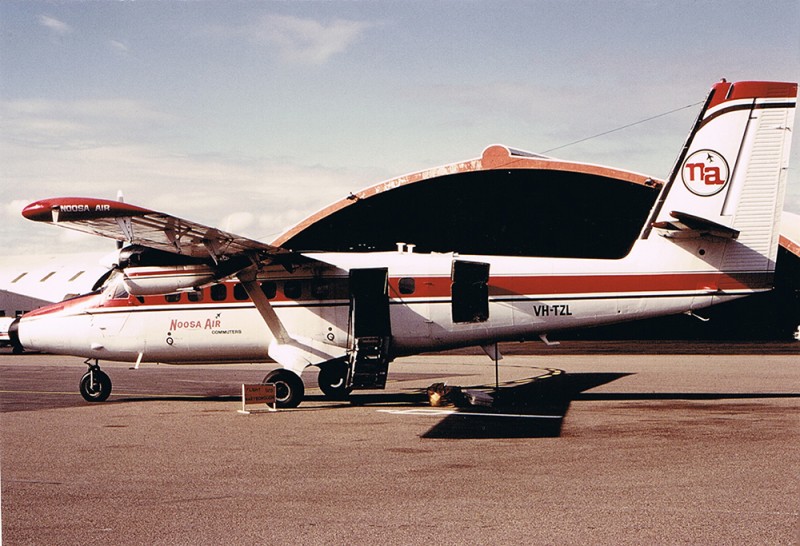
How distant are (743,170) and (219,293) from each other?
12.8m

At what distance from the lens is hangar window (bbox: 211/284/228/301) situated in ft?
68.8

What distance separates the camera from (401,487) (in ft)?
33.4

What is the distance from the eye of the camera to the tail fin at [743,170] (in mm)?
18828

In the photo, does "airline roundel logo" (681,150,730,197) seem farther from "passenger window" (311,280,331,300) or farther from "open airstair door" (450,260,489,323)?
"passenger window" (311,280,331,300)

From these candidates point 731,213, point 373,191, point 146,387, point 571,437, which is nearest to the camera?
point 571,437

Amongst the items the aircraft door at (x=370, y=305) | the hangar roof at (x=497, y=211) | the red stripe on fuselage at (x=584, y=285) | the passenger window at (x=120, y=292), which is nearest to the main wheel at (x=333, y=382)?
the aircraft door at (x=370, y=305)

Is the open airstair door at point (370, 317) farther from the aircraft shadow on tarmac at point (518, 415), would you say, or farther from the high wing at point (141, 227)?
the aircraft shadow on tarmac at point (518, 415)

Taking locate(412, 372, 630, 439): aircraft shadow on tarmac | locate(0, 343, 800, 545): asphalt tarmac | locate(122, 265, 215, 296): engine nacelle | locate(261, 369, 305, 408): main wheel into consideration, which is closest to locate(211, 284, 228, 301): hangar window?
locate(122, 265, 215, 296): engine nacelle

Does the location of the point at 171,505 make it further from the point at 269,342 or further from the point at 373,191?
the point at 373,191

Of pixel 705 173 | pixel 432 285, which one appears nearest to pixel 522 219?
pixel 705 173

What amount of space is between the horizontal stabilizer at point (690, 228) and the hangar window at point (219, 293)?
34.2 ft

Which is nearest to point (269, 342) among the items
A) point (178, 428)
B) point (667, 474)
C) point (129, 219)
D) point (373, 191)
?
point (178, 428)

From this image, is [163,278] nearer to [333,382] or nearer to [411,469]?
[333,382]

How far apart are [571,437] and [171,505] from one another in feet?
23.9
